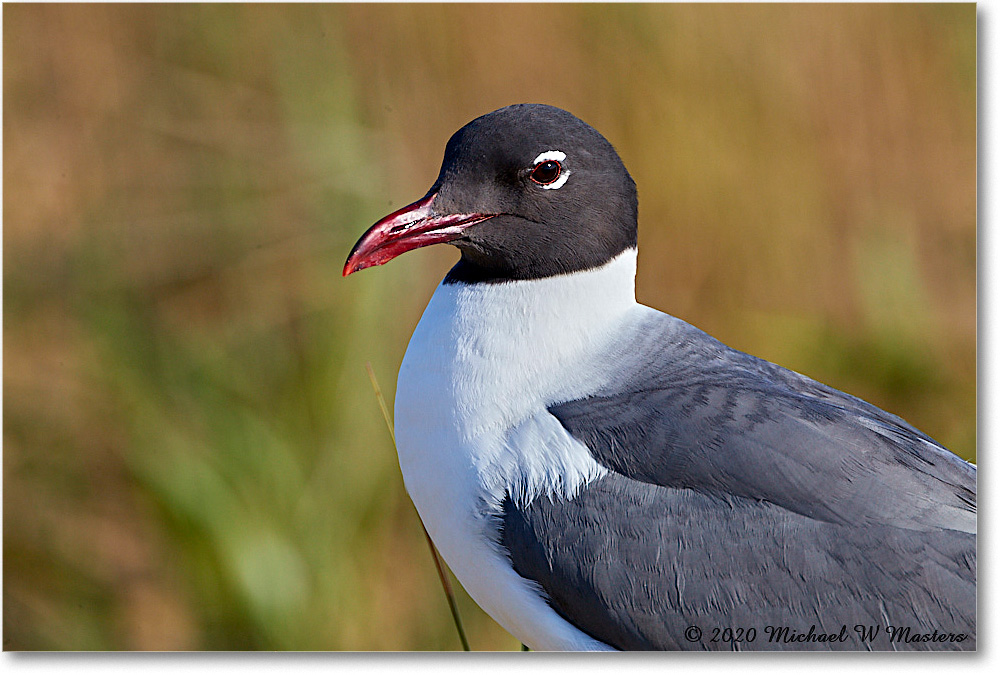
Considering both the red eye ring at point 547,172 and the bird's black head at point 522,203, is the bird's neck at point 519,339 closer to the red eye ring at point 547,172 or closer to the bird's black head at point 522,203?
the bird's black head at point 522,203

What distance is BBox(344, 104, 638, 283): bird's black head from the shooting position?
1954 mm

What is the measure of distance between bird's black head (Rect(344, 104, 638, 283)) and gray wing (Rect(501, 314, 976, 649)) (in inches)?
14.7

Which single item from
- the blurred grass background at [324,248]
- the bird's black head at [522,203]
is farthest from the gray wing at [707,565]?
the blurred grass background at [324,248]

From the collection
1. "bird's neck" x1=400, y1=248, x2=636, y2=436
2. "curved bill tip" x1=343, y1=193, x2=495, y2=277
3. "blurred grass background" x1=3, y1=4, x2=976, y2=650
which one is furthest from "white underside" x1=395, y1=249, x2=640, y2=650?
"blurred grass background" x1=3, y1=4, x2=976, y2=650

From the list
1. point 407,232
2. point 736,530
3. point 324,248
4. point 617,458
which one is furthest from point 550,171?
point 324,248

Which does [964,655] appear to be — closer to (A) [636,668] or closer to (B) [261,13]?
(A) [636,668]

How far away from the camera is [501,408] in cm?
195

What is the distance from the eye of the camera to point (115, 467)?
2756mm

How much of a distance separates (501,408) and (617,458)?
246mm

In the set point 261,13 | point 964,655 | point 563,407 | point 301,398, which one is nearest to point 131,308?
point 301,398

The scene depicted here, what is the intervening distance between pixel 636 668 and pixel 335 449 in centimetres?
113

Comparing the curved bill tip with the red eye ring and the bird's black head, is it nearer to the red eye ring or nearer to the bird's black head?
the bird's black head

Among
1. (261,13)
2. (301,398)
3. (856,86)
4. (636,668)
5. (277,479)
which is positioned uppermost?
(261,13)

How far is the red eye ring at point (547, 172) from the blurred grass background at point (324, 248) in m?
0.76
